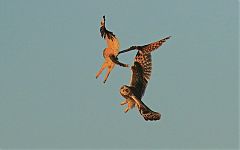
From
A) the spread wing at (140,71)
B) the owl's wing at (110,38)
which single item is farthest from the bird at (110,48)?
the spread wing at (140,71)

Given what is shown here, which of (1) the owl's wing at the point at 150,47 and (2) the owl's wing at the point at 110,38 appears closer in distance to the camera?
(1) the owl's wing at the point at 150,47

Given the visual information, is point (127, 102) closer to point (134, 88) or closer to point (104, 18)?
point (134, 88)

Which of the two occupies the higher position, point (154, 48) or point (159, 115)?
point (154, 48)

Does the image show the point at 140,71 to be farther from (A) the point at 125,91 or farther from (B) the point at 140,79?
(A) the point at 125,91

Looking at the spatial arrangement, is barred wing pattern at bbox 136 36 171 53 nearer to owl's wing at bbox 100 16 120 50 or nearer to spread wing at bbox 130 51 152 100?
spread wing at bbox 130 51 152 100

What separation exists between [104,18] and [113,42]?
1.71 feet

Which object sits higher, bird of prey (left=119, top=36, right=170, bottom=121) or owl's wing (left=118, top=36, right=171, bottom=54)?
owl's wing (left=118, top=36, right=171, bottom=54)

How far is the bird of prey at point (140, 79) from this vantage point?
20281 millimetres

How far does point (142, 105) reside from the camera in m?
20.3

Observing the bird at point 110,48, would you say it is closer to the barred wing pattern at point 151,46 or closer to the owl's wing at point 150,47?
the owl's wing at point 150,47

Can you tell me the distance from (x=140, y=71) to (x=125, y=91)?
1.84ft

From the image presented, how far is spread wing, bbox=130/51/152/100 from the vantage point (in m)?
20.5

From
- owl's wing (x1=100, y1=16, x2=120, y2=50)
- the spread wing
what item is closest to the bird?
owl's wing (x1=100, y1=16, x2=120, y2=50)

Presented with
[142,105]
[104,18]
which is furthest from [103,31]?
[142,105]
